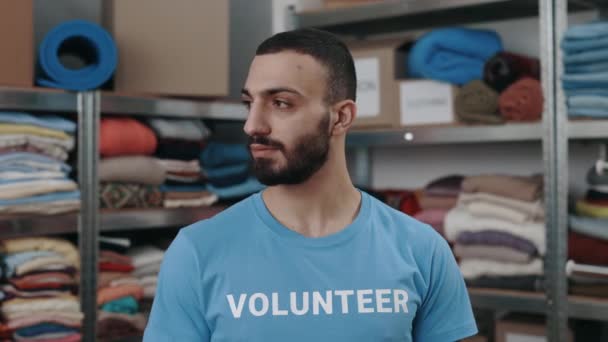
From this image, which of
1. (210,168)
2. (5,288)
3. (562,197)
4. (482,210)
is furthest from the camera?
(210,168)

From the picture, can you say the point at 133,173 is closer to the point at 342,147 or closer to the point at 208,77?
the point at 208,77

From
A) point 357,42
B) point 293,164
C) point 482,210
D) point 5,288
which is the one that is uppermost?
point 357,42

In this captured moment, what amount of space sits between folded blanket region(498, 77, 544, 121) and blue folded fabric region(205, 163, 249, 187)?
888 millimetres

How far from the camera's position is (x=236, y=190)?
9.19ft

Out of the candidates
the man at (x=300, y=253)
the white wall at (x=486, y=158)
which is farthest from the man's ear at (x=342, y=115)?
the white wall at (x=486, y=158)

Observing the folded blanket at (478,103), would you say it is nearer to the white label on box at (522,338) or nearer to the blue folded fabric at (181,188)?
the white label on box at (522,338)

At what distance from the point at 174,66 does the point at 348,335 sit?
163 cm

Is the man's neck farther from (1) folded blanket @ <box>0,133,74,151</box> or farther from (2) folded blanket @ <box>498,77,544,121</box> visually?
(2) folded blanket @ <box>498,77,544,121</box>

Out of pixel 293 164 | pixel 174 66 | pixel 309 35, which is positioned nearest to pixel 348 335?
pixel 293 164

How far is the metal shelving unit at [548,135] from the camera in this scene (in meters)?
2.37

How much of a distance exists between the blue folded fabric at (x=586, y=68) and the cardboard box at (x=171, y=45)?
103 cm

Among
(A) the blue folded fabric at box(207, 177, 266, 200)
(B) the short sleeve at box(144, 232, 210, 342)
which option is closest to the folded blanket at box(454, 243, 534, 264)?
(A) the blue folded fabric at box(207, 177, 266, 200)

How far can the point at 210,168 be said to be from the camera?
2.76 metres

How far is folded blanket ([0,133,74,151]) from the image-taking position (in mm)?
2211
